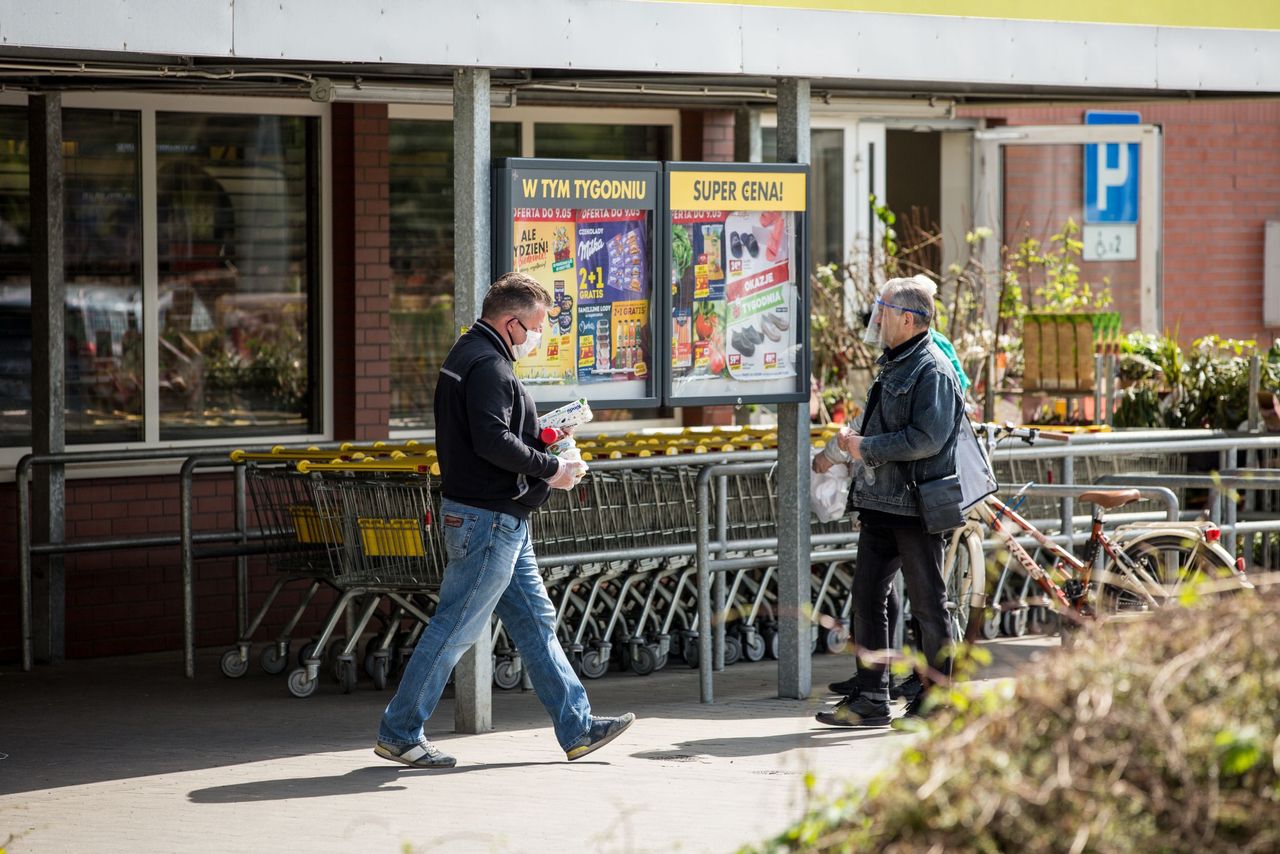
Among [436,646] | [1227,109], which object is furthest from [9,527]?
[1227,109]

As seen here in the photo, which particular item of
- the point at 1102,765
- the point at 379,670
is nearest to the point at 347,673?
the point at 379,670

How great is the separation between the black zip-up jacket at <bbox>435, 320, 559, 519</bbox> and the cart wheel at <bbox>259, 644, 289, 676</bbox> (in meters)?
3.07

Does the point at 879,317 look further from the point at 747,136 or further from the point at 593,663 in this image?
the point at 747,136

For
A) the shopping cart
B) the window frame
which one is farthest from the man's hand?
the window frame

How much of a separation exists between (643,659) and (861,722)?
1983 millimetres

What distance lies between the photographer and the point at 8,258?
10391 mm

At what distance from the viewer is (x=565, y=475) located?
23.1 feet

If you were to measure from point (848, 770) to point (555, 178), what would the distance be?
2574mm

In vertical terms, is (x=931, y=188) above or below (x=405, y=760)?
above

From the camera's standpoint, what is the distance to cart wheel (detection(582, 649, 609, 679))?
9.61 meters

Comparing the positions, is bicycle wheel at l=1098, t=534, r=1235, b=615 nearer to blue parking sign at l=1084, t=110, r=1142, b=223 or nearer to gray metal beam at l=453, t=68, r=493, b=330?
gray metal beam at l=453, t=68, r=493, b=330

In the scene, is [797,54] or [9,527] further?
[9,527]

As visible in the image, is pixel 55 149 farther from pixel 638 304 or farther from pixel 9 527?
pixel 638 304

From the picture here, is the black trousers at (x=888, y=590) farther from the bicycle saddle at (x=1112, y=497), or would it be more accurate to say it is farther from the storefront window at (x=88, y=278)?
the storefront window at (x=88, y=278)
